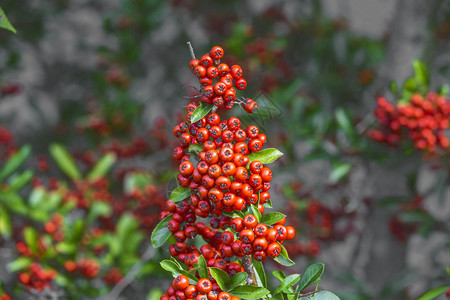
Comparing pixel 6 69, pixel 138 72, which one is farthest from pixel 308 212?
pixel 6 69

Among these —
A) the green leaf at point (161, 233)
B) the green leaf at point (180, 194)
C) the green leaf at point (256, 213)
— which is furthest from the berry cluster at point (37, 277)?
the green leaf at point (256, 213)

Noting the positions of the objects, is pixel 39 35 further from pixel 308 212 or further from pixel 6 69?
pixel 308 212

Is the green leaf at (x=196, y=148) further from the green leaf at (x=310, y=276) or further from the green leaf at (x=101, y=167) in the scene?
the green leaf at (x=101, y=167)

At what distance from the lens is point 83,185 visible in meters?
2.54

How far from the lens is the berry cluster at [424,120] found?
6.12 feet

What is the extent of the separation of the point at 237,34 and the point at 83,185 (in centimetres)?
136

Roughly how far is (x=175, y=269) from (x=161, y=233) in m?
0.10

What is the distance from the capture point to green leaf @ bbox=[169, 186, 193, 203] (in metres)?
0.96

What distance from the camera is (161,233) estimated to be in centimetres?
104

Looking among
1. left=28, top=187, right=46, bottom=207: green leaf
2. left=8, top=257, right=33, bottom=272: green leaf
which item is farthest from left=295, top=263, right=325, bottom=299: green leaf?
left=28, top=187, right=46, bottom=207: green leaf

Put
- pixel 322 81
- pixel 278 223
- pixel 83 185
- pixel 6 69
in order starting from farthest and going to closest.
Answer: pixel 322 81 < pixel 6 69 < pixel 83 185 < pixel 278 223

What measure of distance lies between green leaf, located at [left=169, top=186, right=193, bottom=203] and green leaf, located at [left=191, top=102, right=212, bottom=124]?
15cm

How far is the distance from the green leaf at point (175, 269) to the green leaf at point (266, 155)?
0.87ft

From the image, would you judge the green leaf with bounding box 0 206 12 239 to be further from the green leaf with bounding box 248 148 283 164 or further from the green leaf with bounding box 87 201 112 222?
the green leaf with bounding box 248 148 283 164
